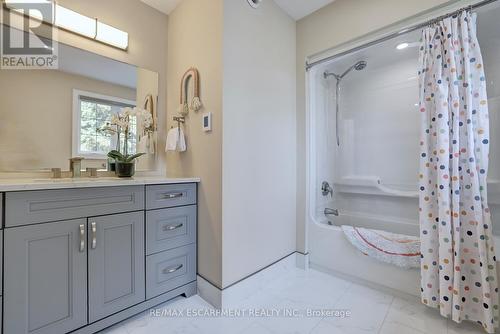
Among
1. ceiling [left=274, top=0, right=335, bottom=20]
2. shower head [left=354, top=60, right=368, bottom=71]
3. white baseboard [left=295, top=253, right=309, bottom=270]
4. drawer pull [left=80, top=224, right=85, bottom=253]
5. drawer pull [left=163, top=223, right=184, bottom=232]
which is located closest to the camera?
drawer pull [left=80, top=224, right=85, bottom=253]

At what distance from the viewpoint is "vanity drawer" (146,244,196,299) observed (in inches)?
55.4

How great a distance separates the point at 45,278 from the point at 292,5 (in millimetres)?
2551

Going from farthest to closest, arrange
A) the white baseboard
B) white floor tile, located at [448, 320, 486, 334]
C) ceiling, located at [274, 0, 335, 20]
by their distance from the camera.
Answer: the white baseboard → ceiling, located at [274, 0, 335, 20] → white floor tile, located at [448, 320, 486, 334]

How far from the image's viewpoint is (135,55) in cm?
189

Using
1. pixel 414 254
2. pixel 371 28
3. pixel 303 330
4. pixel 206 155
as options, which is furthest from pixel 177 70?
pixel 414 254

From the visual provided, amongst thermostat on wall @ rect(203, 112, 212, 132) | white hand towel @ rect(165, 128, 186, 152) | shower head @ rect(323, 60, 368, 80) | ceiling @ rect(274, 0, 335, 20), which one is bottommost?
white hand towel @ rect(165, 128, 186, 152)

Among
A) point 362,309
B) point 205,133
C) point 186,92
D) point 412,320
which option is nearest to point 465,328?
point 412,320

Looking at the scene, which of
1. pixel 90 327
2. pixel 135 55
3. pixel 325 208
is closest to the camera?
pixel 90 327

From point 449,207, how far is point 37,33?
284 cm

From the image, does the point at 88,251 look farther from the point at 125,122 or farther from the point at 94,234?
the point at 125,122

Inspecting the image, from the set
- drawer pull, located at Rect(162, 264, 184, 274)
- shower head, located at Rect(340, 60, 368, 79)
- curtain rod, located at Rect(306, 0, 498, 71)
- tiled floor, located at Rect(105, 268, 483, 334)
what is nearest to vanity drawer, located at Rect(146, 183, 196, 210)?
drawer pull, located at Rect(162, 264, 184, 274)

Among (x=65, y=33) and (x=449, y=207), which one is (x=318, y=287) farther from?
(x=65, y=33)

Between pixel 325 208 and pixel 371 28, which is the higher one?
pixel 371 28

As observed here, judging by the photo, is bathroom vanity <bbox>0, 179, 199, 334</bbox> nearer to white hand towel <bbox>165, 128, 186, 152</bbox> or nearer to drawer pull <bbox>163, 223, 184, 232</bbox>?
drawer pull <bbox>163, 223, 184, 232</bbox>
